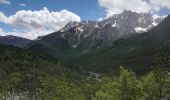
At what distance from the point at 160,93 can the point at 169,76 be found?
10.5 metres

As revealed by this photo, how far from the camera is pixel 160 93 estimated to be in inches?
2356

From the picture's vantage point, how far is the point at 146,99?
6531 cm

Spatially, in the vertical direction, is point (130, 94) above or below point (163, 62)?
below

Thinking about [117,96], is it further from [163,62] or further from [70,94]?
[163,62]

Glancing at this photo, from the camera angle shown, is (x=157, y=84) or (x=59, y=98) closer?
(x=157, y=84)

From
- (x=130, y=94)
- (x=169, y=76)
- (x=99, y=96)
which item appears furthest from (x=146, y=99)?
(x=99, y=96)

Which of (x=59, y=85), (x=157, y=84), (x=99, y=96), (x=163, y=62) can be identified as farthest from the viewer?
(x=99, y=96)

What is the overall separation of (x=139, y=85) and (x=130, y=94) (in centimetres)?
210

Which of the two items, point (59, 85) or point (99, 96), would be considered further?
point (99, 96)

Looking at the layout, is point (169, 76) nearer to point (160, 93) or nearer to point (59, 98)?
point (160, 93)

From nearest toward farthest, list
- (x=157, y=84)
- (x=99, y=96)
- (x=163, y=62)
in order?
(x=163, y=62), (x=157, y=84), (x=99, y=96)

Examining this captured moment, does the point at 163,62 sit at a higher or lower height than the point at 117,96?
higher

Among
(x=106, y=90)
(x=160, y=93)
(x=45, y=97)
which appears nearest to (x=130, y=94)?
(x=160, y=93)

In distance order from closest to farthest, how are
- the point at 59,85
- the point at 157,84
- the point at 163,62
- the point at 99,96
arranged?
the point at 163,62 < the point at 157,84 < the point at 59,85 < the point at 99,96
